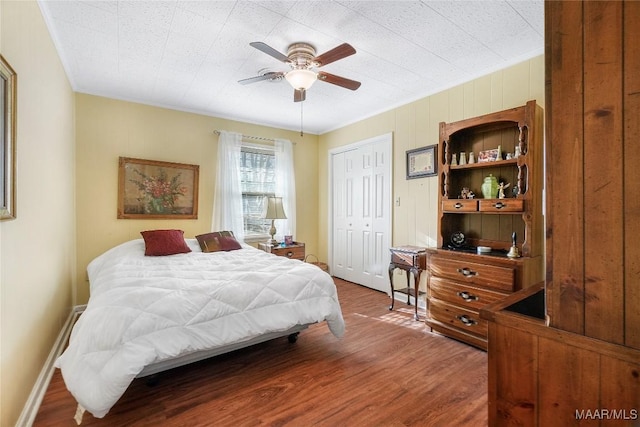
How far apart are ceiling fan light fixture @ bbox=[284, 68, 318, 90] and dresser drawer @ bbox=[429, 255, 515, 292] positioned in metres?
1.99

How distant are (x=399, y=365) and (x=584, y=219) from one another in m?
1.85

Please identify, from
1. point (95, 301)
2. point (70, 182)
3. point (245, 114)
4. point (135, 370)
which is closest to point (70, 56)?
point (70, 182)

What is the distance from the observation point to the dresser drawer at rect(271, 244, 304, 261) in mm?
4211

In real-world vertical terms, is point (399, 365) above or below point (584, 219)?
below

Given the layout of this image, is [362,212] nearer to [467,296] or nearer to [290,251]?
[290,251]

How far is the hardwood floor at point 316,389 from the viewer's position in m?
1.70

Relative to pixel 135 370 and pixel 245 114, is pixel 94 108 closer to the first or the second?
pixel 245 114

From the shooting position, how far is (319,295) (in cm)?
244

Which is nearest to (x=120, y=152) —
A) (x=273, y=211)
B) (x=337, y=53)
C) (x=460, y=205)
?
(x=273, y=211)

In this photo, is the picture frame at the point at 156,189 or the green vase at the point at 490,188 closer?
the green vase at the point at 490,188

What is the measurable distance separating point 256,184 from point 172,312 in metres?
3.00

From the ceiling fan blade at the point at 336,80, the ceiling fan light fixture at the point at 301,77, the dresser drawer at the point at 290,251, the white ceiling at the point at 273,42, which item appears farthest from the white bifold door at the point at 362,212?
the ceiling fan light fixture at the point at 301,77

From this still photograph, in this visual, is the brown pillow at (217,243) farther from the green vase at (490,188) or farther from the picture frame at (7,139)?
the green vase at (490,188)

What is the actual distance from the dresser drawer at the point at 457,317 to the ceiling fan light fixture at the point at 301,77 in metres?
2.31
